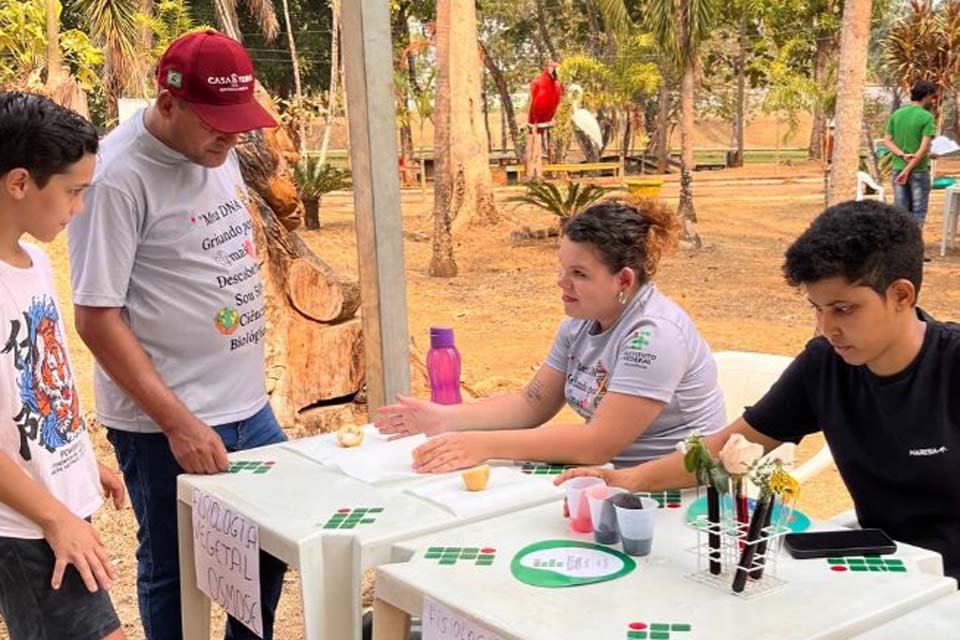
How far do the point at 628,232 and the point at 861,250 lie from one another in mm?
711

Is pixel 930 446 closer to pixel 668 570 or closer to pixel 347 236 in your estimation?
pixel 668 570

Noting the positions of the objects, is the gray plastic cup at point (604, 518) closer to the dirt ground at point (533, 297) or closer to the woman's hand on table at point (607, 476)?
the woman's hand on table at point (607, 476)

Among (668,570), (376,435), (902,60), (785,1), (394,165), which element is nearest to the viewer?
(668,570)

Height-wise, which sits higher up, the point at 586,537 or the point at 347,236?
the point at 586,537

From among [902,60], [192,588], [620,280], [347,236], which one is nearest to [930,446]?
[620,280]

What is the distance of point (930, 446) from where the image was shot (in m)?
1.92

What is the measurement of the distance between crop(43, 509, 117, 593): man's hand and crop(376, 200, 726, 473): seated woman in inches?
29.0

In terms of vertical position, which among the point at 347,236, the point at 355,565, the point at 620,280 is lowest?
the point at 347,236

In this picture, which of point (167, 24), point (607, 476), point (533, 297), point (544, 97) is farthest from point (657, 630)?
point (167, 24)

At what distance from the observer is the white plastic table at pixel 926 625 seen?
1522 mm

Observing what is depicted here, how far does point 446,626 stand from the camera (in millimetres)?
1636

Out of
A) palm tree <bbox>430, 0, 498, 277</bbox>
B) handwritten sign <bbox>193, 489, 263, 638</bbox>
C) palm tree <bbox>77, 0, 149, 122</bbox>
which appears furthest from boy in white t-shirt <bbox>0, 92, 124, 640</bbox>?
palm tree <bbox>77, 0, 149, 122</bbox>

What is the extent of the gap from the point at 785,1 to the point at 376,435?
84.4ft

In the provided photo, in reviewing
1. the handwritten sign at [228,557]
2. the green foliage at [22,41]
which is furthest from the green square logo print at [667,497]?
the green foliage at [22,41]
